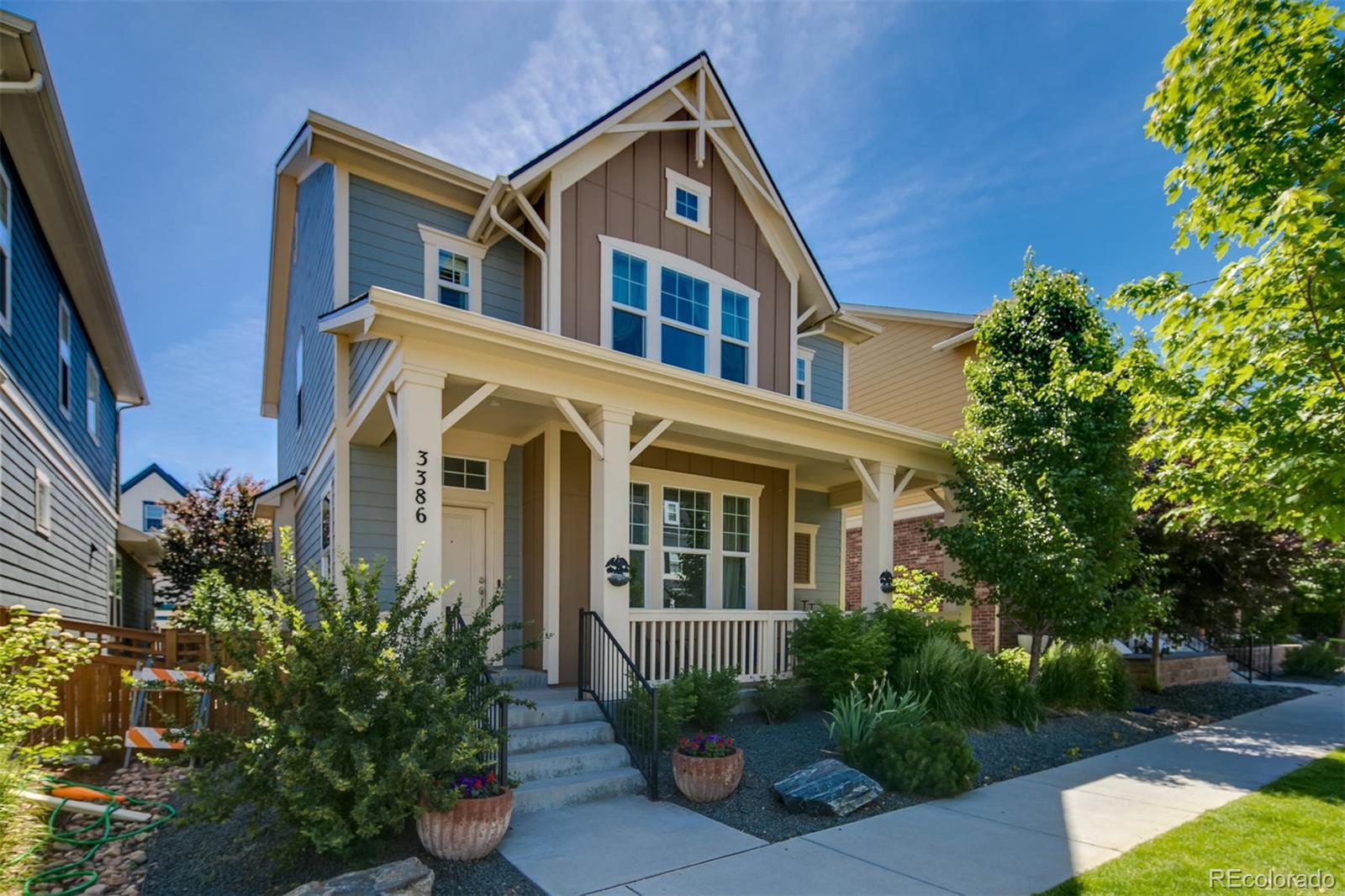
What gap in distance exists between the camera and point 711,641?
27.3 ft

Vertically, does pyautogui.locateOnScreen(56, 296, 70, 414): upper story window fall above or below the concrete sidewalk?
above

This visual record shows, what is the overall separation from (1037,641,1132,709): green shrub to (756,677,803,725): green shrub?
3.86 meters

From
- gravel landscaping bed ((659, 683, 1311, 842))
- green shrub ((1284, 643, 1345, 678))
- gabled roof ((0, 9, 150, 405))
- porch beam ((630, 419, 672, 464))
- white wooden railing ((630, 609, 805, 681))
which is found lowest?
green shrub ((1284, 643, 1345, 678))

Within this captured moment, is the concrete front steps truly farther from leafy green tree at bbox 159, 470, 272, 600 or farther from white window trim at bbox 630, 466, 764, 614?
leafy green tree at bbox 159, 470, 272, 600

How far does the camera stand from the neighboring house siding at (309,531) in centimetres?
972

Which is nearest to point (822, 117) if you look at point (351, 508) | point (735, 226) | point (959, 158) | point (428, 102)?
point (735, 226)

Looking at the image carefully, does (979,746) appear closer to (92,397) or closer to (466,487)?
(466,487)

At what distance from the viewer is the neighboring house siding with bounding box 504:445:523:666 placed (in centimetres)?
877

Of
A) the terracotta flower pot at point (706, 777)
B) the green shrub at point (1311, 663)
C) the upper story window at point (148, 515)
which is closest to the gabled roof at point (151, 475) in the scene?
the upper story window at point (148, 515)

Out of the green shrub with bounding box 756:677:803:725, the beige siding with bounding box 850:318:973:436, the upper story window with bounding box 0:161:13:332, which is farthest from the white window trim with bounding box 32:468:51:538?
the beige siding with bounding box 850:318:973:436

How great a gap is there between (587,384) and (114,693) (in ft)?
18.1

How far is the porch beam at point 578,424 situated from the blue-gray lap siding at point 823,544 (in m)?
6.14

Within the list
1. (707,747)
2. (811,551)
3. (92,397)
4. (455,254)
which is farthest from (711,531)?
(92,397)

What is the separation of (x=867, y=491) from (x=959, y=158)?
5.04m
